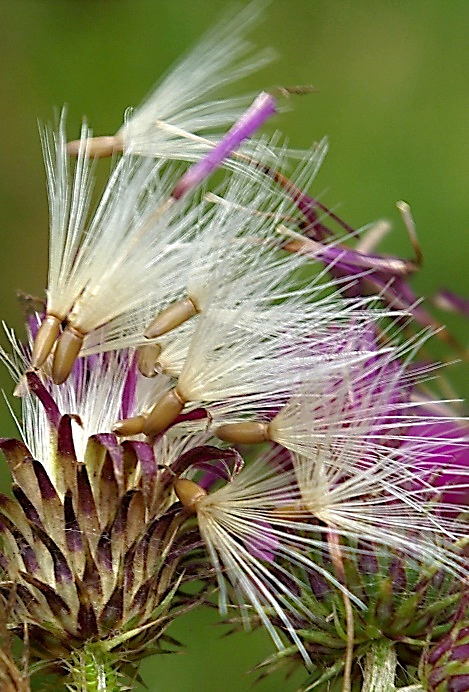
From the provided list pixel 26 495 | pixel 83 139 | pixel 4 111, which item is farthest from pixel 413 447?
pixel 4 111

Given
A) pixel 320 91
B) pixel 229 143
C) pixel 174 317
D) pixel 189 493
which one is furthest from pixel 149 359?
pixel 320 91

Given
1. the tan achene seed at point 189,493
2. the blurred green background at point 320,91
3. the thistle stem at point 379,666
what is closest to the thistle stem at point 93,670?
the tan achene seed at point 189,493

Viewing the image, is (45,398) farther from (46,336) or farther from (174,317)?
(174,317)

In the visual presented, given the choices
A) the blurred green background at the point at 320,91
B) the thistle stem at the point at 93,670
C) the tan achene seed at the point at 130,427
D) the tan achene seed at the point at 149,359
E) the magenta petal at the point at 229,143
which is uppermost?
the blurred green background at the point at 320,91

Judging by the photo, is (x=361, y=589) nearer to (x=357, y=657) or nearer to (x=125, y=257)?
(x=357, y=657)

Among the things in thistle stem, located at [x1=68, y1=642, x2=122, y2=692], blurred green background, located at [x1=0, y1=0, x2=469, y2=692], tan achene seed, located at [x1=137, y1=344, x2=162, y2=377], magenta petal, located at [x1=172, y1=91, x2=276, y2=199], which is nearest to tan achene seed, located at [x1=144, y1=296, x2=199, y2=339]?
tan achene seed, located at [x1=137, y1=344, x2=162, y2=377]

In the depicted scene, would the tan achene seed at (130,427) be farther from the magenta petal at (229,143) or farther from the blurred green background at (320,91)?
the blurred green background at (320,91)
